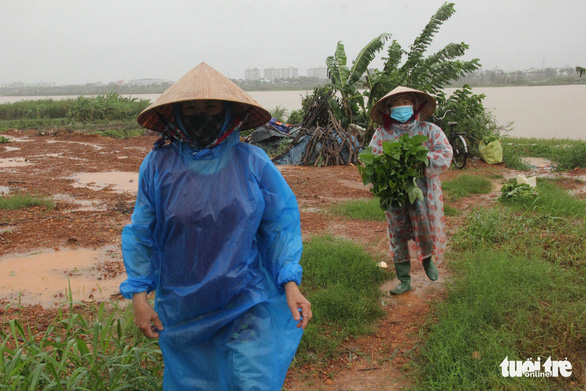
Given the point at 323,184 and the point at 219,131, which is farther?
the point at 323,184

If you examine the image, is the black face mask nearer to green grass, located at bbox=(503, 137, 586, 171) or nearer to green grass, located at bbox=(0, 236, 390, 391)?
green grass, located at bbox=(0, 236, 390, 391)

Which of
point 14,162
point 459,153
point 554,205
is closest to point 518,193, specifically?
point 554,205

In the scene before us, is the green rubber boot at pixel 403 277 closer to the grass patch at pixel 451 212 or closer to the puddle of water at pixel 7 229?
the grass patch at pixel 451 212

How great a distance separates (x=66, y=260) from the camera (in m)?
5.23

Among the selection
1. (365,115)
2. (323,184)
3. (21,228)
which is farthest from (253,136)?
(21,228)

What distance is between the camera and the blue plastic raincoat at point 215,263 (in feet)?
6.13

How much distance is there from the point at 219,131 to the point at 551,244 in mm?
3999

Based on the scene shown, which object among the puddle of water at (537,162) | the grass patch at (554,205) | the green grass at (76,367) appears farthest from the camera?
the puddle of water at (537,162)

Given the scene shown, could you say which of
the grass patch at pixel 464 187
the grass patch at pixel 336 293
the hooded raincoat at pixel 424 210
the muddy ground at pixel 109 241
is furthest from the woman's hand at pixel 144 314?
the grass patch at pixel 464 187

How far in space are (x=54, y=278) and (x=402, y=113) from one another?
3667 millimetres

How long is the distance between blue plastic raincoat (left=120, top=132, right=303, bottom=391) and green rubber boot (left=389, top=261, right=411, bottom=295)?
7.47ft

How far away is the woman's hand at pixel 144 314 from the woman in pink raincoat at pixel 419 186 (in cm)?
248

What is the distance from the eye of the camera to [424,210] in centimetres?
385

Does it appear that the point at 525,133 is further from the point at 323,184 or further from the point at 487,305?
the point at 487,305
